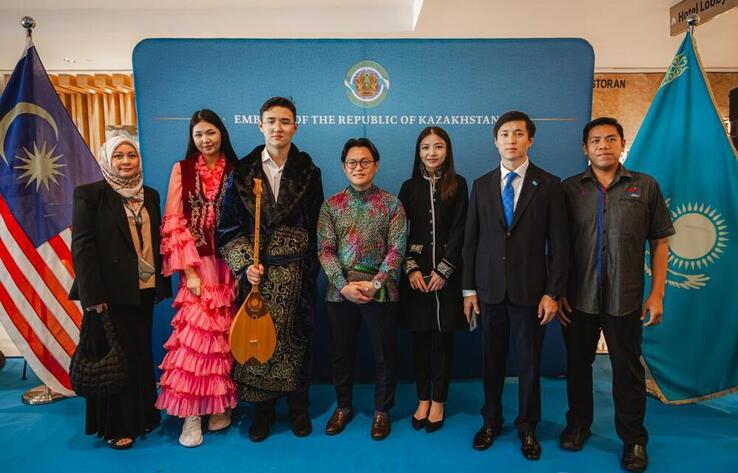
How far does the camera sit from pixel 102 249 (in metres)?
2.49

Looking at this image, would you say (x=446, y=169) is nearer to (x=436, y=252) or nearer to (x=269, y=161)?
(x=436, y=252)

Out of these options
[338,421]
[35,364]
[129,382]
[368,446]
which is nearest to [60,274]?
[35,364]

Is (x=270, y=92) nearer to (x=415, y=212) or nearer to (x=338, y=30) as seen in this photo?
(x=415, y=212)

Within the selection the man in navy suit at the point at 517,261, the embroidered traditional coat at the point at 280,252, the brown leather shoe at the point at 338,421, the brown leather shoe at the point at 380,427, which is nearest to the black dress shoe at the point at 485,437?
the man in navy suit at the point at 517,261

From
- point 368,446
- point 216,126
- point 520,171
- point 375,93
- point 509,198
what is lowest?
point 368,446

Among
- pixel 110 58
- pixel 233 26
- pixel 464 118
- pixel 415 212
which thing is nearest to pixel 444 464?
pixel 415 212

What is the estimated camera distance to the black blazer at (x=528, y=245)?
7.79 ft

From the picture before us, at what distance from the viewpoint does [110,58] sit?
18.8 feet

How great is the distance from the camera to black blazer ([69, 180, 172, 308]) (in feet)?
→ 8.01

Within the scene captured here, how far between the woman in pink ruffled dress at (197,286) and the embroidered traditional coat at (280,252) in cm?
10

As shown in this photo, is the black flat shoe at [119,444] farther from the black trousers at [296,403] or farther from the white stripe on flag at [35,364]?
the white stripe on flag at [35,364]

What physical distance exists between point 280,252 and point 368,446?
3.99 feet

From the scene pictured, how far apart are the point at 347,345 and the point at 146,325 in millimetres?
1187

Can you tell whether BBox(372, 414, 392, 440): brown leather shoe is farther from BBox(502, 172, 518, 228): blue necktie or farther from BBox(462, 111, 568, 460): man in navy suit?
BBox(502, 172, 518, 228): blue necktie
